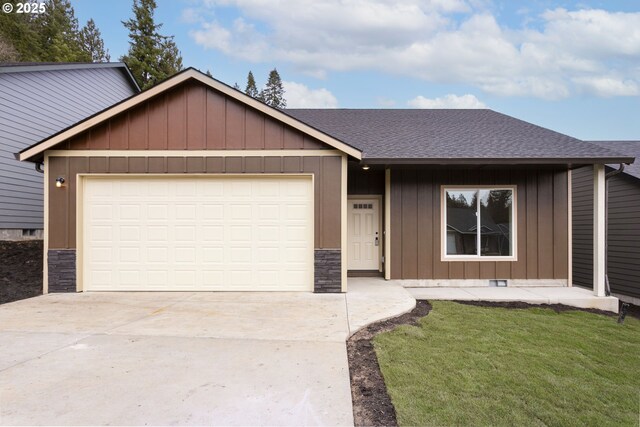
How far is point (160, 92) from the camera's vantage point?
6898 mm

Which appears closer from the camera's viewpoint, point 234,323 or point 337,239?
point 234,323

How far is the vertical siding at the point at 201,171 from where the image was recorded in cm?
692

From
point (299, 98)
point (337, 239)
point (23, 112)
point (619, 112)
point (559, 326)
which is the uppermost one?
point (299, 98)

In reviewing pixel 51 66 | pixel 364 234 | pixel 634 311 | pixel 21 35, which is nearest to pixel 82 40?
pixel 21 35

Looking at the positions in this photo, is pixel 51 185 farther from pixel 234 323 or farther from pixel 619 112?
pixel 619 112

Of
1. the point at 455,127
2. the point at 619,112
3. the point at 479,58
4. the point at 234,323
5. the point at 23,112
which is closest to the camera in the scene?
the point at 234,323

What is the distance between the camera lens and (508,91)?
23703mm

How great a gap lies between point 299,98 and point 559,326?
125 ft

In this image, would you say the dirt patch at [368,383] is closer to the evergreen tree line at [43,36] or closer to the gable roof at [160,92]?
the gable roof at [160,92]

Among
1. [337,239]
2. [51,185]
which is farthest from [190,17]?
[337,239]

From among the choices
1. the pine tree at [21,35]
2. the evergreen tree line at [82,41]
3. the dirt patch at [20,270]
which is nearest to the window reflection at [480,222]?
the dirt patch at [20,270]

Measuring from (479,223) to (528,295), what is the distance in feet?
6.01

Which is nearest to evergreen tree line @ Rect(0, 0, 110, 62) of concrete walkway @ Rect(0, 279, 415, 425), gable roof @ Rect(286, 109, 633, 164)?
gable roof @ Rect(286, 109, 633, 164)

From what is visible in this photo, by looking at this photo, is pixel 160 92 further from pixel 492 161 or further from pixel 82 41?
pixel 82 41
